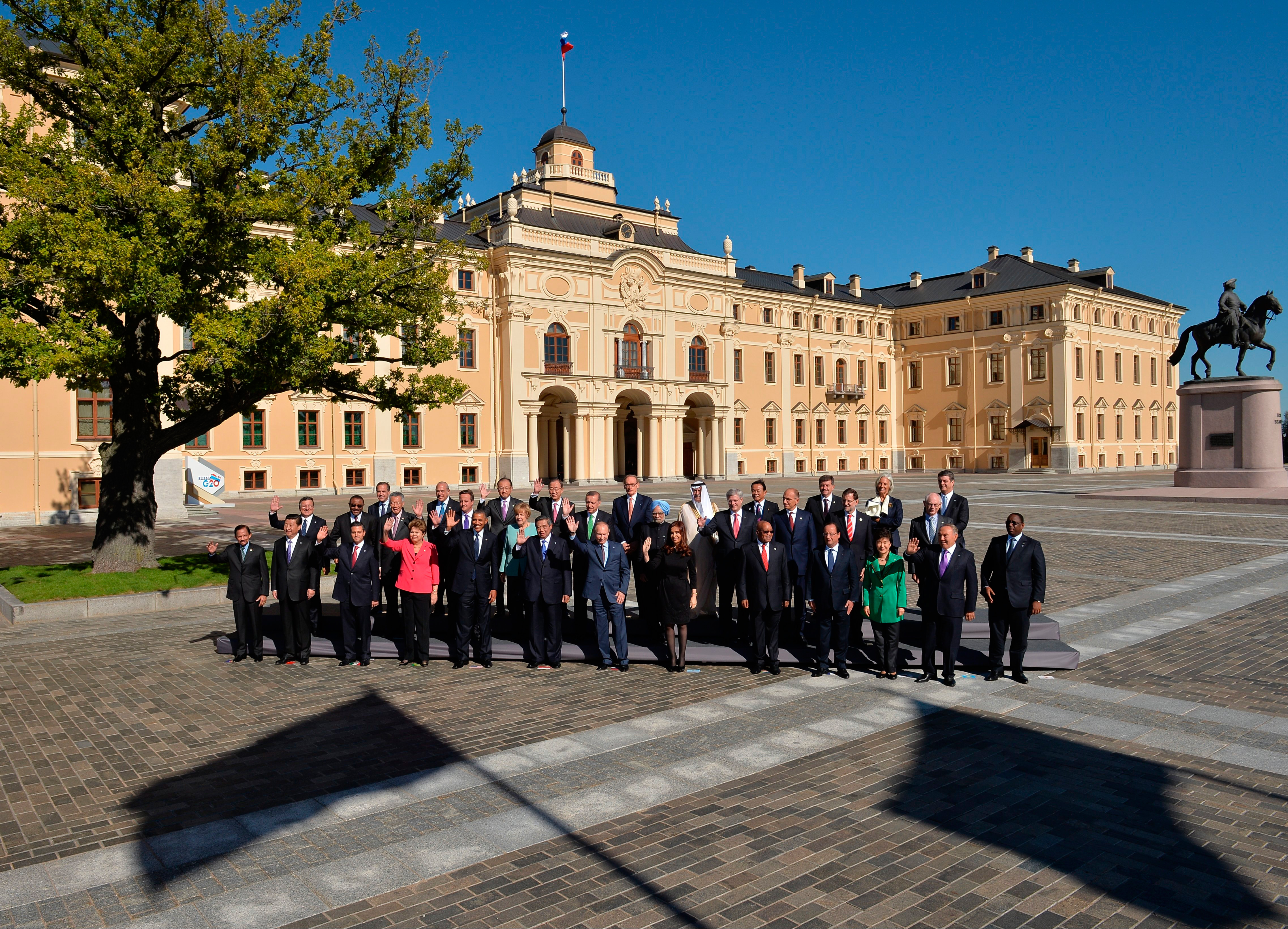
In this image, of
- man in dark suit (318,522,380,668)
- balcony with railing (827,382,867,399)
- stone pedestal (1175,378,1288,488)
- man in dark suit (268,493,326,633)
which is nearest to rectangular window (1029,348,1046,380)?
balcony with railing (827,382,867,399)

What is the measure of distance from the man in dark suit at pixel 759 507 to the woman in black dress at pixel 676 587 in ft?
3.38

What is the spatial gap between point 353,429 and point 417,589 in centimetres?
3590

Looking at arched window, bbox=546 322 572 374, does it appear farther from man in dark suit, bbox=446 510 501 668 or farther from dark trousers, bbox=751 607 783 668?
dark trousers, bbox=751 607 783 668

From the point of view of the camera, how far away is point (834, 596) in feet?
29.9

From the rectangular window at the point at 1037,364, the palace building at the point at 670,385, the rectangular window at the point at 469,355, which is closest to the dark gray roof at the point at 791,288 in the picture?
the palace building at the point at 670,385

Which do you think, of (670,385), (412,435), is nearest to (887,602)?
(412,435)

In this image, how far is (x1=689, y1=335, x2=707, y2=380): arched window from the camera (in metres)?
55.6

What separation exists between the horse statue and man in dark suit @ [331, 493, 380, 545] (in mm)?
33026

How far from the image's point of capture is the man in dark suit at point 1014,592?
8781 mm

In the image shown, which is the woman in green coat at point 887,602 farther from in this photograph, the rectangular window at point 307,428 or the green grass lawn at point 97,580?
the rectangular window at point 307,428

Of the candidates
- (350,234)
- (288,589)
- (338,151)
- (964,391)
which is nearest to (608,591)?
(288,589)

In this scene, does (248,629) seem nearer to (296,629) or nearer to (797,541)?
(296,629)

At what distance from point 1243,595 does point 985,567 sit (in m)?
6.77

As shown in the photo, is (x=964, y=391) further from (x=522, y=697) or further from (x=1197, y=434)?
(x=522, y=697)
